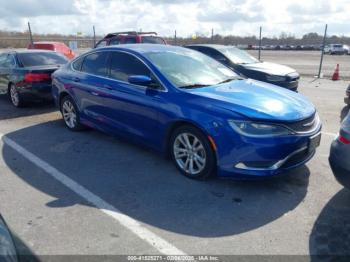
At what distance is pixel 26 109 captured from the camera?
830 cm

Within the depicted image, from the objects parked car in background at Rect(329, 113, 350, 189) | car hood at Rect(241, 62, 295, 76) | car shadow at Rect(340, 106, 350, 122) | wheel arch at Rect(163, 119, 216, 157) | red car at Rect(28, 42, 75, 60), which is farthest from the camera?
red car at Rect(28, 42, 75, 60)

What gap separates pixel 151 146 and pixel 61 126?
2.98 m

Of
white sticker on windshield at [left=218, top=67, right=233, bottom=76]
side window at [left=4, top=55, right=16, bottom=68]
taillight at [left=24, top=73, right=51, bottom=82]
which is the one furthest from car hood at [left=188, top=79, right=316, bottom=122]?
side window at [left=4, top=55, right=16, bottom=68]

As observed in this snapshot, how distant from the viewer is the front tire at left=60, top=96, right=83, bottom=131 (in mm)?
6160

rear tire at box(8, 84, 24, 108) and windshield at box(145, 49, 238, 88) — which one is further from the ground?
windshield at box(145, 49, 238, 88)

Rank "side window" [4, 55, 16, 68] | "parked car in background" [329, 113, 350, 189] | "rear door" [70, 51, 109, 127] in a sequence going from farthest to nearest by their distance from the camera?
"side window" [4, 55, 16, 68]
"rear door" [70, 51, 109, 127]
"parked car in background" [329, 113, 350, 189]

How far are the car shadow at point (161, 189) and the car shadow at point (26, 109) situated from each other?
2.63 m

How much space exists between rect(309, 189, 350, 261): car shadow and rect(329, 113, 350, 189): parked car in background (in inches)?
13.1

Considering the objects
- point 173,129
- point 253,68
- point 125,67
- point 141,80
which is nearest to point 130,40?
point 253,68

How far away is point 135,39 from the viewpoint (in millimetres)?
12344

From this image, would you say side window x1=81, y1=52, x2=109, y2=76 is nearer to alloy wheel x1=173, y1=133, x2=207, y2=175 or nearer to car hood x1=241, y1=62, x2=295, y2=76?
alloy wheel x1=173, y1=133, x2=207, y2=175

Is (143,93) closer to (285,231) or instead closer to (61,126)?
(285,231)

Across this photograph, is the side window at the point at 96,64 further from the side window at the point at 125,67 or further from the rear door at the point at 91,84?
the side window at the point at 125,67

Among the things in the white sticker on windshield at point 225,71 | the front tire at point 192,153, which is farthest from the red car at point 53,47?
the front tire at point 192,153
